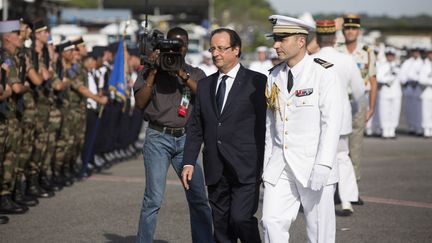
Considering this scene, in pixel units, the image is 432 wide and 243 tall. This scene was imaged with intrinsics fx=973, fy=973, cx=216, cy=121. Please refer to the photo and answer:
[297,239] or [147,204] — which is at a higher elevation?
[147,204]

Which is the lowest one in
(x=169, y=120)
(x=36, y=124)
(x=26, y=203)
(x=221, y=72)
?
(x=26, y=203)

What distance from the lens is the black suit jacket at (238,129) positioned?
721cm

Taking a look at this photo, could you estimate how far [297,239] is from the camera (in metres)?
9.33

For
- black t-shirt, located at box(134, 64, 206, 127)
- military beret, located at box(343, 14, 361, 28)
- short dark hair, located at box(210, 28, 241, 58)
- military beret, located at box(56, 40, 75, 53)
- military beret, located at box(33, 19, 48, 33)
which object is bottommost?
military beret, located at box(56, 40, 75, 53)

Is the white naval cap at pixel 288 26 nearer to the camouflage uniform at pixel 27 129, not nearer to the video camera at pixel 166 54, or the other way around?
the video camera at pixel 166 54

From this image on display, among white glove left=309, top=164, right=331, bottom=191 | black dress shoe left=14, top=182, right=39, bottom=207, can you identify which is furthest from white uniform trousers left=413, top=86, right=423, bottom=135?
white glove left=309, top=164, right=331, bottom=191

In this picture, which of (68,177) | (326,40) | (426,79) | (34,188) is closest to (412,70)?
(426,79)

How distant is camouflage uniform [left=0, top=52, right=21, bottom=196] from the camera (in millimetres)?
10734

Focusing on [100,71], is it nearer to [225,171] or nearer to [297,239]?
[297,239]

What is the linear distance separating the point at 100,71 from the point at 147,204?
8.09 metres

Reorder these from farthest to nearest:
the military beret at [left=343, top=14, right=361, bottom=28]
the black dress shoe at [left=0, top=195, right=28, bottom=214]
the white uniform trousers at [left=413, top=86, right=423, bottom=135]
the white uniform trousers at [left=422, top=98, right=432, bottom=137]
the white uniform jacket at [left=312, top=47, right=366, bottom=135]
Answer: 1. the white uniform trousers at [left=413, top=86, right=423, bottom=135]
2. the white uniform trousers at [left=422, top=98, right=432, bottom=137]
3. the military beret at [left=343, top=14, right=361, bottom=28]
4. the black dress shoe at [left=0, top=195, right=28, bottom=214]
5. the white uniform jacket at [left=312, top=47, right=366, bottom=135]

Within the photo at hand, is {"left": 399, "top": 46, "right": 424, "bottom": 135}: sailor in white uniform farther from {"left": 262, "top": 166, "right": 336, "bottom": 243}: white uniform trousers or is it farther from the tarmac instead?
{"left": 262, "top": 166, "right": 336, "bottom": 243}: white uniform trousers

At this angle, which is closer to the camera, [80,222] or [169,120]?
[169,120]

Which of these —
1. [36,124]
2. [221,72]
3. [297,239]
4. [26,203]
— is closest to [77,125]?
[36,124]
